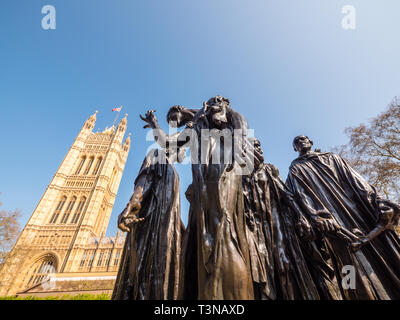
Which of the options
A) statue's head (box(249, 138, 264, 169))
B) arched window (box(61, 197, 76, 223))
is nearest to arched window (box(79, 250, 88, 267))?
arched window (box(61, 197, 76, 223))

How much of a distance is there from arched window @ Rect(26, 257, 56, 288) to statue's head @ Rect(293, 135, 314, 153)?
5254 cm

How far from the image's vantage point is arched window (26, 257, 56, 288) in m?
40.3

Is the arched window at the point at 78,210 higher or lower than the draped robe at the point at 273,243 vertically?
higher

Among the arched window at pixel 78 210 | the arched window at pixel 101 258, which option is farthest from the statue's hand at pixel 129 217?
the arched window at pixel 78 210

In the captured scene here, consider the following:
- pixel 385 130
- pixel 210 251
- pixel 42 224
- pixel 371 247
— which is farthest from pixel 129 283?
pixel 42 224

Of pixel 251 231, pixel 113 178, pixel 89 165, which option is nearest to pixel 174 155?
pixel 251 231

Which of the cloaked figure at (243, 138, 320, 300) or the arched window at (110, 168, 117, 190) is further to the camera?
the arched window at (110, 168, 117, 190)

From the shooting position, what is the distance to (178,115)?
359cm

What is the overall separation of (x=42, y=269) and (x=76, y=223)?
10102mm

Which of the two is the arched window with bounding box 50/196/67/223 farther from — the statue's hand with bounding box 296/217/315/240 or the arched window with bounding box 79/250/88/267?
the statue's hand with bounding box 296/217/315/240

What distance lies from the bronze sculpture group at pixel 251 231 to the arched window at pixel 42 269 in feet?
169

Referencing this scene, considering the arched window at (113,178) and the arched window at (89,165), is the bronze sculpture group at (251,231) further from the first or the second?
the arched window at (113,178)

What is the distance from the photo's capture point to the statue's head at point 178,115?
11.8 ft
